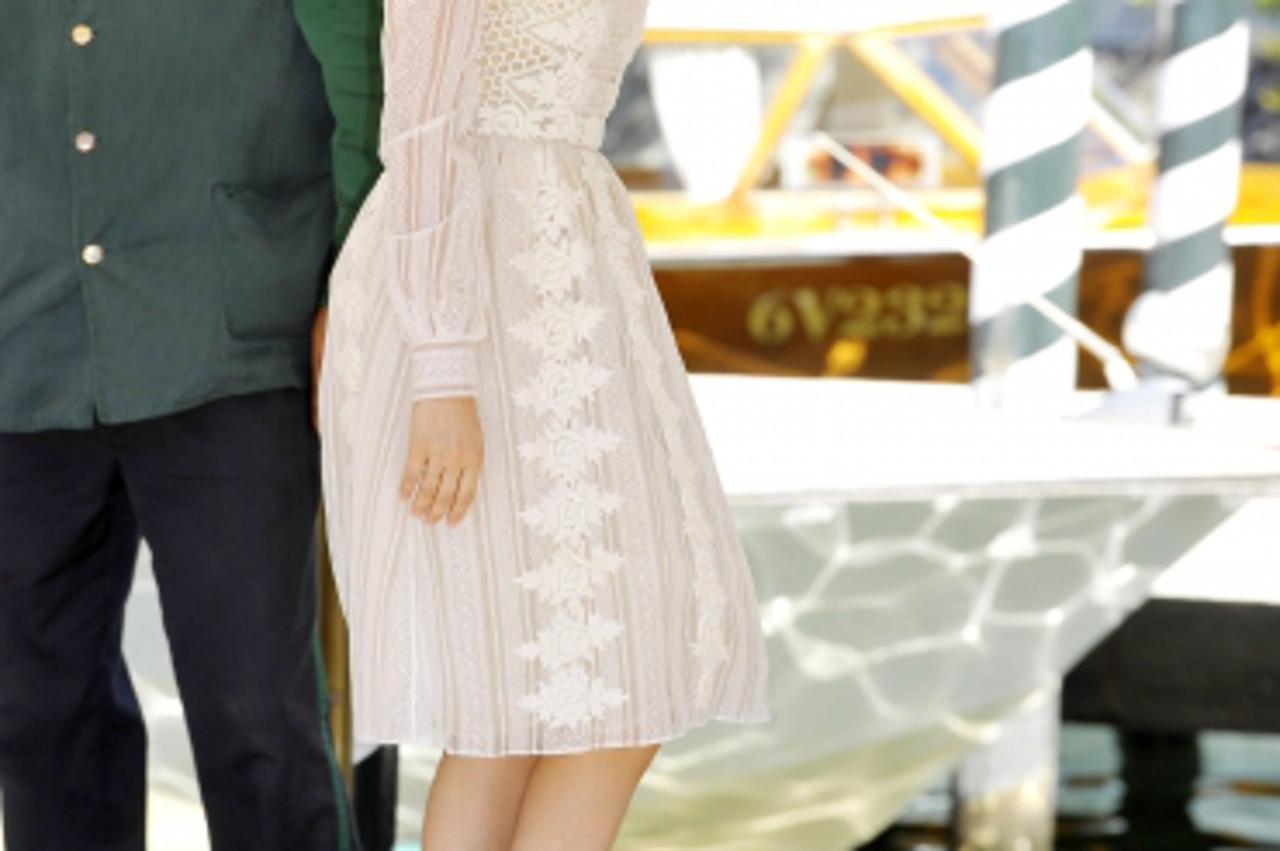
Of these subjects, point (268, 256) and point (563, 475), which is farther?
point (268, 256)

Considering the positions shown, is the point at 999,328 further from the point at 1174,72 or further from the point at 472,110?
the point at 472,110

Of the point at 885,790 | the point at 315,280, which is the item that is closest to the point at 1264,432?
the point at 885,790

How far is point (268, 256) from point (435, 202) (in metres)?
0.33

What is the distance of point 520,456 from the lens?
1505mm

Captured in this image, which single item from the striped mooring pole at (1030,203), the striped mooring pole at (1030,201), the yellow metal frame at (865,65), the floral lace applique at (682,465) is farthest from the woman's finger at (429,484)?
the yellow metal frame at (865,65)

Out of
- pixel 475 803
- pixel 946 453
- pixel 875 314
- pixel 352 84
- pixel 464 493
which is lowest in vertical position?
pixel 875 314

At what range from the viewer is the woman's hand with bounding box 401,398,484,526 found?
1469 mm

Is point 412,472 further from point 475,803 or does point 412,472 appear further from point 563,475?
point 475,803

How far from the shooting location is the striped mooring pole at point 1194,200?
17.4 ft

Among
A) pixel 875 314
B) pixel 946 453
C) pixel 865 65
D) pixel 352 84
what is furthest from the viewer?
pixel 875 314

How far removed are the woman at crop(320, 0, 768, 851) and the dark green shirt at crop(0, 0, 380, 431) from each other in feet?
0.68

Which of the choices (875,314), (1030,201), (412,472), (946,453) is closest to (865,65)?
(875,314)

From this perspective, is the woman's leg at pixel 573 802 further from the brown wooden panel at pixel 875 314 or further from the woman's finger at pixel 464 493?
the brown wooden panel at pixel 875 314

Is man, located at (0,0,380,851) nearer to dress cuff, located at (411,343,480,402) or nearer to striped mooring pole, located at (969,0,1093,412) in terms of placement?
dress cuff, located at (411,343,480,402)
